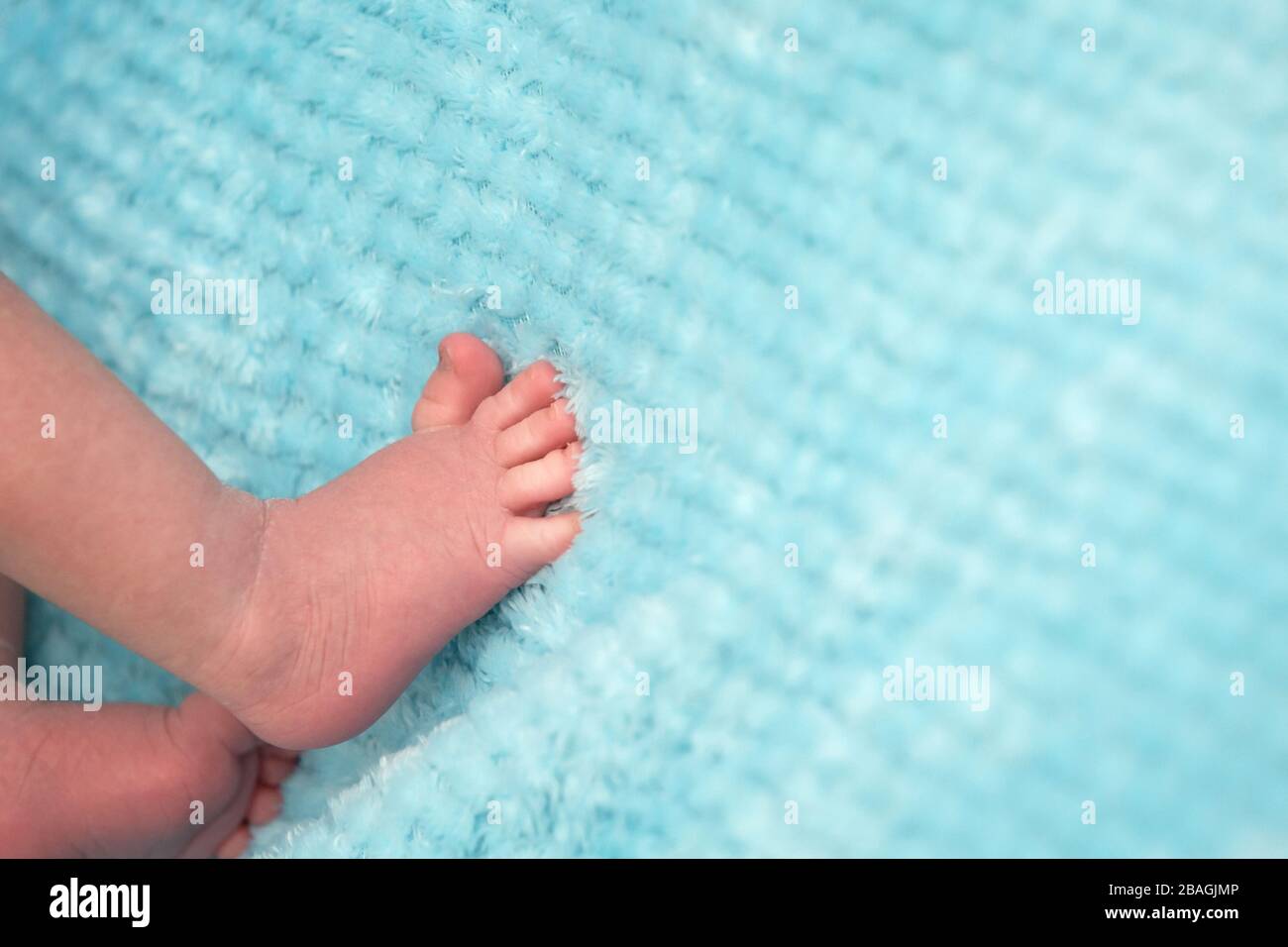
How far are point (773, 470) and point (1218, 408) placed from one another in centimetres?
23

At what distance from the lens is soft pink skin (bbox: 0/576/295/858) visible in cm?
68

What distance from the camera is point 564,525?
2.21 feet

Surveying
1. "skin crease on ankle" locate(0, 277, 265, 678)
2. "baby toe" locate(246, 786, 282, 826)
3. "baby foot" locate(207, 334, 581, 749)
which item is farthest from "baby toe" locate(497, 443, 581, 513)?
"baby toe" locate(246, 786, 282, 826)

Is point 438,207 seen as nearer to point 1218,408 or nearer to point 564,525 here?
point 564,525

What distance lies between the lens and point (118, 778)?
0.70 m

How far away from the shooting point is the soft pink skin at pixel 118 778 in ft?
2.24

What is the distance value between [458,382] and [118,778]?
12.2 inches

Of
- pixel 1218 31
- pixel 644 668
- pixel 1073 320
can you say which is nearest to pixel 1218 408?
pixel 1073 320

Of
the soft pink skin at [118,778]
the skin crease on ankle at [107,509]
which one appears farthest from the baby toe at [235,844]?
the skin crease on ankle at [107,509]

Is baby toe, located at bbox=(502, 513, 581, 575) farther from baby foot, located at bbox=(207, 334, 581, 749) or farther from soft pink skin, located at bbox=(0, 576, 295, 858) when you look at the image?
soft pink skin, located at bbox=(0, 576, 295, 858)

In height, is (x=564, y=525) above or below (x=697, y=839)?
above

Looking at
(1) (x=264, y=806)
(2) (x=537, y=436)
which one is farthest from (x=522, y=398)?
(1) (x=264, y=806)

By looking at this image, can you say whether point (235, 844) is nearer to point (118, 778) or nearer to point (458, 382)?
point (118, 778)
